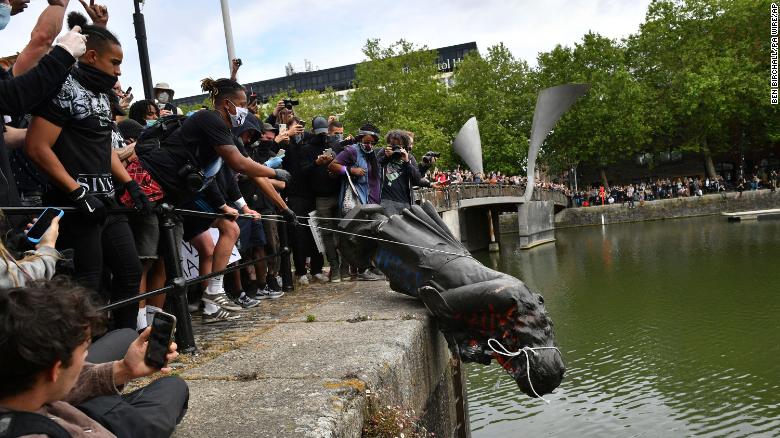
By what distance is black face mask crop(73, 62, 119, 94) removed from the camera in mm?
3131

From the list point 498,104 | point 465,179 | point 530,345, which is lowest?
point 530,345

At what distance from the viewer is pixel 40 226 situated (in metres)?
2.34

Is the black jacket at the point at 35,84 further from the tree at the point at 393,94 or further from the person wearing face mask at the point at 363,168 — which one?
the tree at the point at 393,94

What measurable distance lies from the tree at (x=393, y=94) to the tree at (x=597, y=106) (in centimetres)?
734

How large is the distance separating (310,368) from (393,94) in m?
40.1

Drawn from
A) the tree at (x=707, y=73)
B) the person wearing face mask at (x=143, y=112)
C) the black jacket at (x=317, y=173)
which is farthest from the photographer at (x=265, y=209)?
the tree at (x=707, y=73)

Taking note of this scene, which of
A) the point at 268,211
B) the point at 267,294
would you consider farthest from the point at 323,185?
the point at 267,294

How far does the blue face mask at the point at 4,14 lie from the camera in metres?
2.79

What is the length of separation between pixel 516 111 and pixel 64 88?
41464 millimetres

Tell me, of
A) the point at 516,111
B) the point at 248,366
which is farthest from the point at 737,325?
the point at 516,111

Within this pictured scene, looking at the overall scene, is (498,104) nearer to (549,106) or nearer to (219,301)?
(549,106)

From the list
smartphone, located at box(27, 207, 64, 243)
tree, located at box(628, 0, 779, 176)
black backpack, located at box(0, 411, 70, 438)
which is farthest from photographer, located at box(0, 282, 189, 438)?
tree, located at box(628, 0, 779, 176)

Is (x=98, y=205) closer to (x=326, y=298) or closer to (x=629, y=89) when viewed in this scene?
(x=326, y=298)

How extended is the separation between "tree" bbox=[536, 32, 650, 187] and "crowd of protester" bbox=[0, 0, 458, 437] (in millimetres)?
37096
